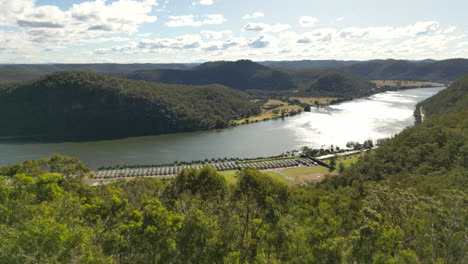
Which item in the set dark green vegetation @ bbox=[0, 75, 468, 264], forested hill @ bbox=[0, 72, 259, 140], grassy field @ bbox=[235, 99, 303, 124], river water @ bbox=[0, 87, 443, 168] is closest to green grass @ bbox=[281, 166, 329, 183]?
river water @ bbox=[0, 87, 443, 168]

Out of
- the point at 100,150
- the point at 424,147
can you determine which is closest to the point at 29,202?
the point at 424,147

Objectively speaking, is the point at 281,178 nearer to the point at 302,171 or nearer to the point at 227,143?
the point at 302,171

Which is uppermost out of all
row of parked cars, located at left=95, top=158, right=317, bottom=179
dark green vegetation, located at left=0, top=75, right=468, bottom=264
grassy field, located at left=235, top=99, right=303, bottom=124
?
dark green vegetation, located at left=0, top=75, right=468, bottom=264

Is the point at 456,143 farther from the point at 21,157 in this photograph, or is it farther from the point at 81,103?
the point at 81,103

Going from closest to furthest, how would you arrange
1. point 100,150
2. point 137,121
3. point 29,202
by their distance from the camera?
point 29,202, point 100,150, point 137,121

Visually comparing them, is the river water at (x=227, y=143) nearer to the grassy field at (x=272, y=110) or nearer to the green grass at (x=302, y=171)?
the grassy field at (x=272, y=110)

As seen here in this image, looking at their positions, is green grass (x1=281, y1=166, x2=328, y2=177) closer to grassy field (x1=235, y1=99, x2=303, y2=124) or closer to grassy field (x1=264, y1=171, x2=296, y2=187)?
grassy field (x1=264, y1=171, x2=296, y2=187)

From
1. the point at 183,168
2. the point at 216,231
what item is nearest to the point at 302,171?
the point at 183,168
